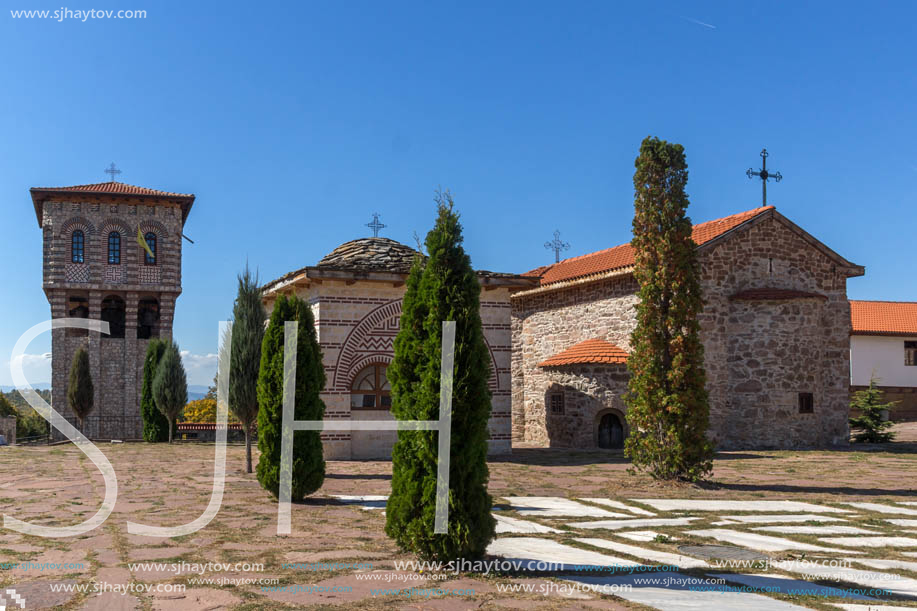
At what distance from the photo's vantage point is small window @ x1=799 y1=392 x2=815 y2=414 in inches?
810

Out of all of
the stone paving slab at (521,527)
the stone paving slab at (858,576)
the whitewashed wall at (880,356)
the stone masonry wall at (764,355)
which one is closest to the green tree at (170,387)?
the stone masonry wall at (764,355)

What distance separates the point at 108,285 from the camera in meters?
35.9

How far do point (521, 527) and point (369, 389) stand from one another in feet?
31.4

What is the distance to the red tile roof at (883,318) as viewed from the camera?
34.8 metres

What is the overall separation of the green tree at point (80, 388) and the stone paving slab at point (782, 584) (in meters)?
26.3

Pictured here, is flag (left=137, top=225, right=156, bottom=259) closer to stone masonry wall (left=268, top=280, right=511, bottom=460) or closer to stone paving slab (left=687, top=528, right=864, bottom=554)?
stone masonry wall (left=268, top=280, right=511, bottom=460)

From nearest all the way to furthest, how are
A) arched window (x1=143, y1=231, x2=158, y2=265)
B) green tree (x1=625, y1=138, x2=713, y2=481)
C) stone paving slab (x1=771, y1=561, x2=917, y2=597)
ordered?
stone paving slab (x1=771, y1=561, x2=917, y2=597) → green tree (x1=625, y1=138, x2=713, y2=481) → arched window (x1=143, y1=231, x2=158, y2=265)

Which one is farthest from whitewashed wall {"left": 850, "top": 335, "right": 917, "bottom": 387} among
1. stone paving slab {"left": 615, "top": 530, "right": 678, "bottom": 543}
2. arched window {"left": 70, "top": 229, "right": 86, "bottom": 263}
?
arched window {"left": 70, "top": 229, "right": 86, "bottom": 263}

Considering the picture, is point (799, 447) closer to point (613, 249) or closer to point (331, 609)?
point (613, 249)

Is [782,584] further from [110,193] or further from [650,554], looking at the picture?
[110,193]

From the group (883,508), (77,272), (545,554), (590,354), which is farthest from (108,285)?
(883,508)

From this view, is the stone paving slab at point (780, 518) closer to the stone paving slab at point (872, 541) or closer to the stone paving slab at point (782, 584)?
the stone paving slab at point (872, 541)

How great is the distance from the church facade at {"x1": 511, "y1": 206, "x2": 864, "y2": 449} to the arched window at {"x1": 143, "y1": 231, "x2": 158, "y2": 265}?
2264 cm

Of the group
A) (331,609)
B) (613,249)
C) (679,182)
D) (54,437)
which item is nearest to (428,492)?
(331,609)
